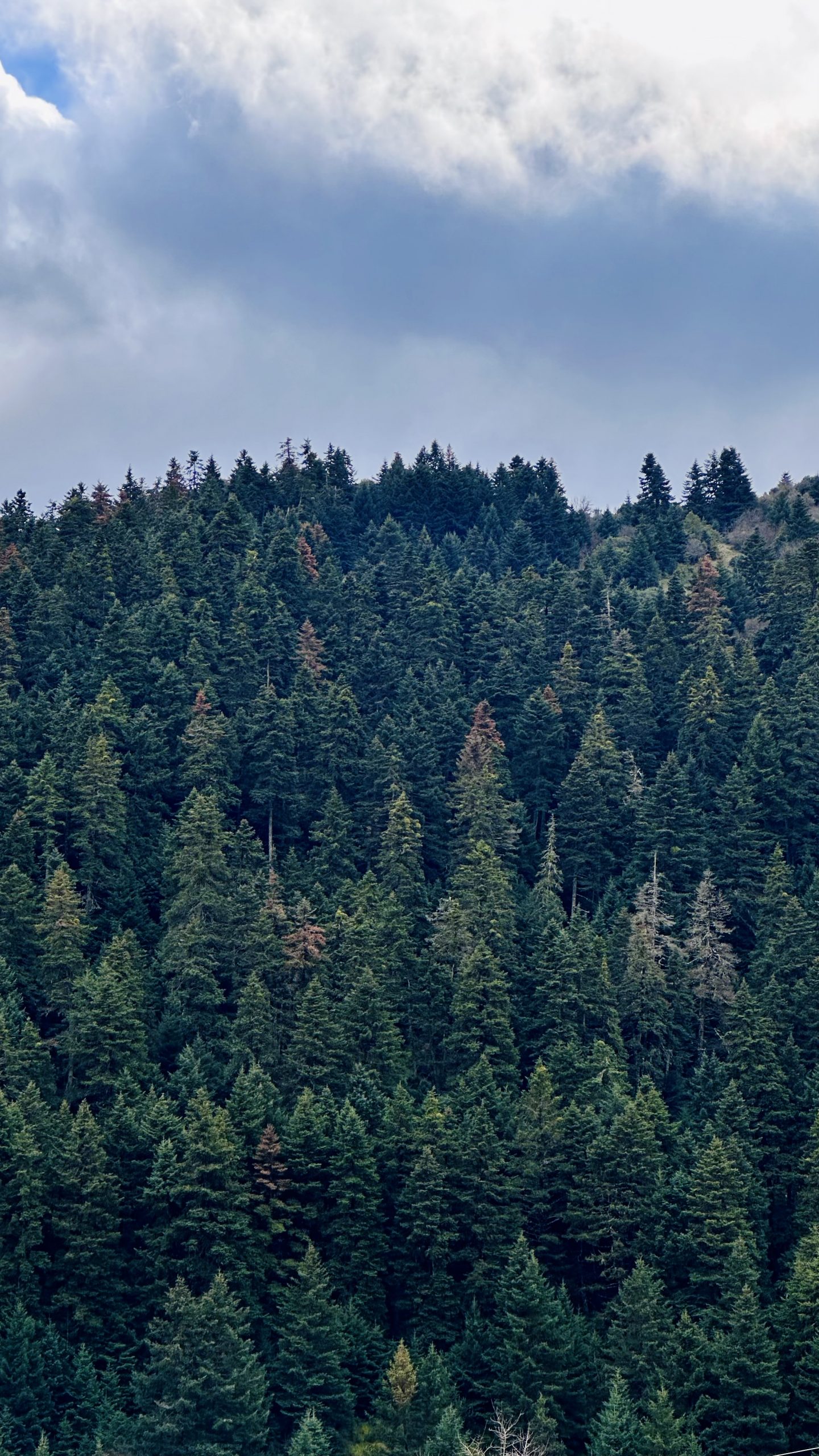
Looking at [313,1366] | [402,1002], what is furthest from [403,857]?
[313,1366]

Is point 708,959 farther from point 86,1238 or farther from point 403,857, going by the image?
point 86,1238

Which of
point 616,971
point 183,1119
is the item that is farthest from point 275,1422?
point 616,971

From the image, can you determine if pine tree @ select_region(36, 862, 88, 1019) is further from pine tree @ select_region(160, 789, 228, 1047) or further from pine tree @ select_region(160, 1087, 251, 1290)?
pine tree @ select_region(160, 1087, 251, 1290)

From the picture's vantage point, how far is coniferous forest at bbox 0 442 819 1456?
184 ft

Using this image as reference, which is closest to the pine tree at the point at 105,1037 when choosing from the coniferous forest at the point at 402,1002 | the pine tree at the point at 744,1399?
the coniferous forest at the point at 402,1002

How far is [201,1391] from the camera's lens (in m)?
55.1

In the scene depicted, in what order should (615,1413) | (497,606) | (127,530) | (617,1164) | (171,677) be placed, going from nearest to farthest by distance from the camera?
(615,1413), (617,1164), (171,677), (497,606), (127,530)

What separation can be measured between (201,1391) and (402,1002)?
76.3 feet

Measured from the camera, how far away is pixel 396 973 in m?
75.9

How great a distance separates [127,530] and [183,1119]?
200 feet

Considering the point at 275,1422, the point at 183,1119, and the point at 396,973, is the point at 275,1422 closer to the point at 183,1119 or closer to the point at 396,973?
the point at 183,1119

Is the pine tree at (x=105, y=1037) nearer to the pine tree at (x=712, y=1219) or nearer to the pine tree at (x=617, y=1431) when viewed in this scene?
the pine tree at (x=712, y=1219)

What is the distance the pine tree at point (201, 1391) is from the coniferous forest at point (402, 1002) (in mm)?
181

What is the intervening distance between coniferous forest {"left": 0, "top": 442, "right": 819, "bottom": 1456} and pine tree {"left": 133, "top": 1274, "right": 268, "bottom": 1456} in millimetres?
181
